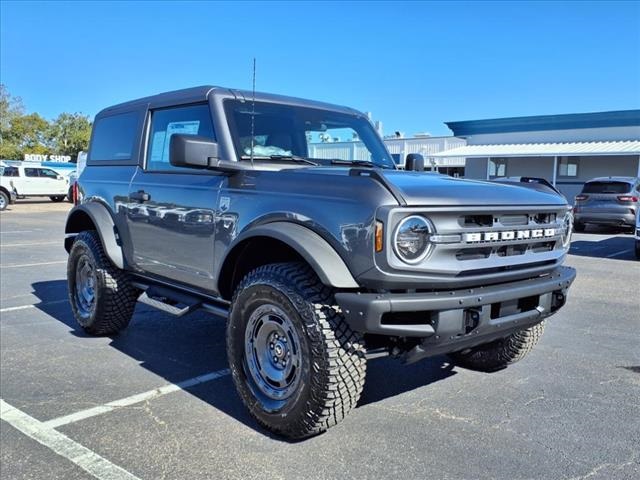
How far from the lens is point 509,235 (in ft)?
10.8

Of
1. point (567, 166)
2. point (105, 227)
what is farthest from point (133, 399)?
point (567, 166)

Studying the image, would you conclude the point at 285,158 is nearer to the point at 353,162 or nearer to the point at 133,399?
the point at 353,162

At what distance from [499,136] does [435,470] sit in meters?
29.9

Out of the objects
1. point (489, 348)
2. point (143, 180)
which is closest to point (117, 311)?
point (143, 180)

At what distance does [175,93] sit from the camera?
15.3ft

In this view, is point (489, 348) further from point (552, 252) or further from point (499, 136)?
point (499, 136)

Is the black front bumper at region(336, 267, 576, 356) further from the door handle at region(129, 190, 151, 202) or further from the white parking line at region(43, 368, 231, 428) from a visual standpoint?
the door handle at region(129, 190, 151, 202)

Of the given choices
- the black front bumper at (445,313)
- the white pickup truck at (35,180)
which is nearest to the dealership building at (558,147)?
the white pickup truck at (35,180)

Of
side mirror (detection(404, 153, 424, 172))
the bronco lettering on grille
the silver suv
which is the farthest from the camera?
the silver suv

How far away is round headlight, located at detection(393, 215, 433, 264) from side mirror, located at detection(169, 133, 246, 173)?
1.30 meters

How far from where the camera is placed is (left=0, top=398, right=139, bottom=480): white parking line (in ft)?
9.61

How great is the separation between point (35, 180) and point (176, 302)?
2735 centimetres

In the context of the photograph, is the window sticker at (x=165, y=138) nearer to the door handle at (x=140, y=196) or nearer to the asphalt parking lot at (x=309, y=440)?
the door handle at (x=140, y=196)

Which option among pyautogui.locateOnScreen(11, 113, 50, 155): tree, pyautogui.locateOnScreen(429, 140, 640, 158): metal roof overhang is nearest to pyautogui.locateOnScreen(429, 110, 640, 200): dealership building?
pyautogui.locateOnScreen(429, 140, 640, 158): metal roof overhang
